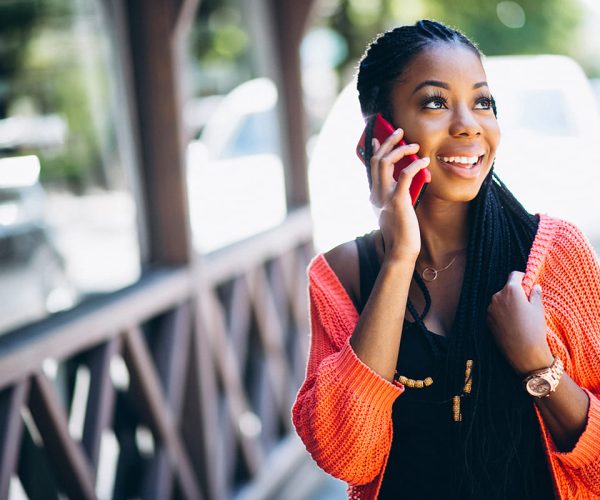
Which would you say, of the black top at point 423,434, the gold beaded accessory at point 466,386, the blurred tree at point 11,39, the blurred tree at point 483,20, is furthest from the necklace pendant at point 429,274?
the blurred tree at point 483,20

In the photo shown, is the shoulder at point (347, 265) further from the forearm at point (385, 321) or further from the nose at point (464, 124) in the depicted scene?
the nose at point (464, 124)

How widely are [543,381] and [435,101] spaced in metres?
0.58

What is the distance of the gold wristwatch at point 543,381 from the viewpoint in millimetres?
1551

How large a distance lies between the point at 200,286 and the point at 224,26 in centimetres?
158

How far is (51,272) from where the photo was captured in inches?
125

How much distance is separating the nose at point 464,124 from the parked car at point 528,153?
5501mm

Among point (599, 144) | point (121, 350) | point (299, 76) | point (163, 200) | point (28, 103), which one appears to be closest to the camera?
point (28, 103)

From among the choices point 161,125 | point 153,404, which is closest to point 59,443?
point 153,404

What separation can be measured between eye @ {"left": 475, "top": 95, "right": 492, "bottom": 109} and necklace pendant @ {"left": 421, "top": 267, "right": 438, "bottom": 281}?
350mm

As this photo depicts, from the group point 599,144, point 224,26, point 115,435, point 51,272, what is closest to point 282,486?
point 115,435

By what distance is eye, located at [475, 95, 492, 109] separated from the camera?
5.60 feet

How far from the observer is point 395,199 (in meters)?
1.68

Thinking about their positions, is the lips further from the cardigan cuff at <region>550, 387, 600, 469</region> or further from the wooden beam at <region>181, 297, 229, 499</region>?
the wooden beam at <region>181, 297, 229, 499</region>

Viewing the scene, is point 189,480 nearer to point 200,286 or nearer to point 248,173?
point 200,286
